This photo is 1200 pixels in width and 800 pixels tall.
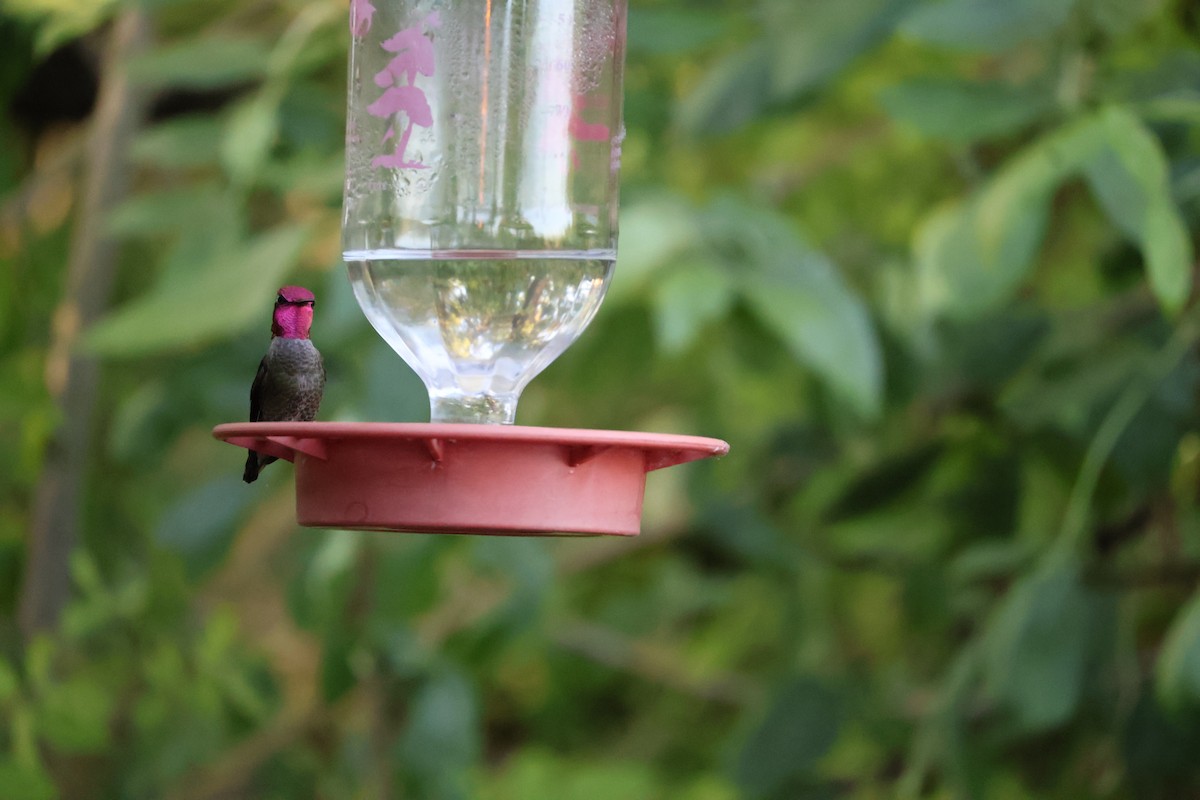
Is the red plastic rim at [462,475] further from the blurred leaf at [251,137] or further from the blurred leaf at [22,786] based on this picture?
the blurred leaf at [251,137]

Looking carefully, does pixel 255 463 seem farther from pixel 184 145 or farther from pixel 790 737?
pixel 790 737

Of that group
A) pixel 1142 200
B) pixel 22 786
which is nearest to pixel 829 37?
pixel 1142 200

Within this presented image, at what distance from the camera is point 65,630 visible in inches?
80.0

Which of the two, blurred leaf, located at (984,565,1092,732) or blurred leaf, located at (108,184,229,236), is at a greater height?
blurred leaf, located at (108,184,229,236)

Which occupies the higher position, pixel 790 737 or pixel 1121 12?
pixel 1121 12

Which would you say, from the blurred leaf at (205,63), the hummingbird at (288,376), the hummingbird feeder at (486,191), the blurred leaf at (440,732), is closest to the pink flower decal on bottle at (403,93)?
the hummingbird feeder at (486,191)

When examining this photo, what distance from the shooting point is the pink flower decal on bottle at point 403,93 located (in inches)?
32.5

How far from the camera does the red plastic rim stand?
0.72 meters

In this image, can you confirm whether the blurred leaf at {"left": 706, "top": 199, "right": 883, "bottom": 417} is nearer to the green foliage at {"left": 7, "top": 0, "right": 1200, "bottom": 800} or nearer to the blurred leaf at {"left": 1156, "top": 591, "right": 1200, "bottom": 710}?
the green foliage at {"left": 7, "top": 0, "right": 1200, "bottom": 800}

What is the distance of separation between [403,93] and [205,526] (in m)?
1.14

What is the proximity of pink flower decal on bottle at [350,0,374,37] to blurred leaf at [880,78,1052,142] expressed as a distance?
0.76 m

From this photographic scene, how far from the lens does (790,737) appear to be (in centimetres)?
223

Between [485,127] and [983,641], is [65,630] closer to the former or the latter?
[983,641]

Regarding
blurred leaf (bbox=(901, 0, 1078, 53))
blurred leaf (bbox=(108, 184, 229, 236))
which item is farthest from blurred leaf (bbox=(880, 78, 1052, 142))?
blurred leaf (bbox=(108, 184, 229, 236))
